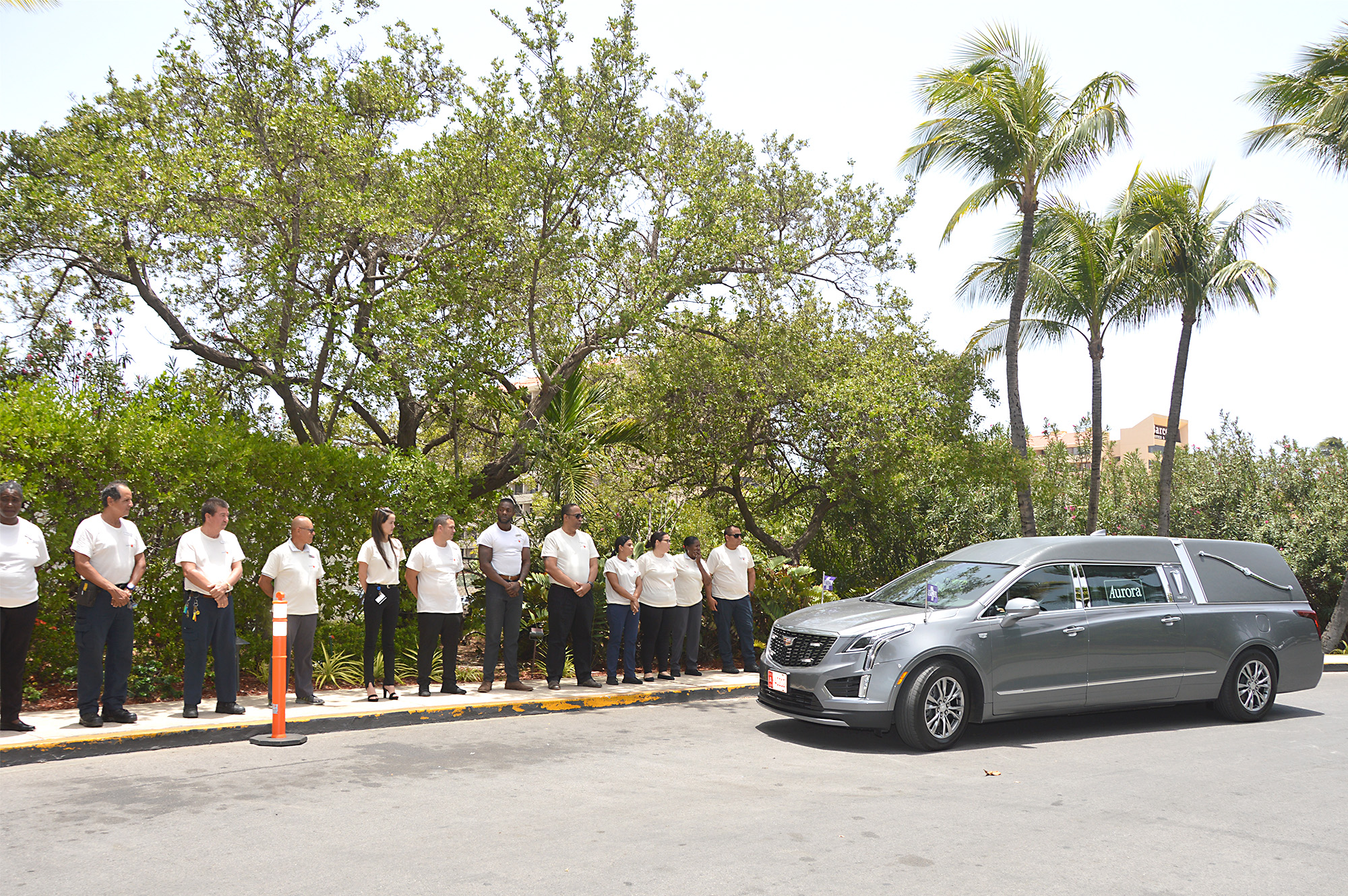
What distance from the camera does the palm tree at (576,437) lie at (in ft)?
42.4

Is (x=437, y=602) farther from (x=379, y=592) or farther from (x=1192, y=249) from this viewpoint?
(x=1192, y=249)

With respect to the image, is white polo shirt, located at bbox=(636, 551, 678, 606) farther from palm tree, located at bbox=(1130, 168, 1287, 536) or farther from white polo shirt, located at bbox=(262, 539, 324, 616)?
palm tree, located at bbox=(1130, 168, 1287, 536)

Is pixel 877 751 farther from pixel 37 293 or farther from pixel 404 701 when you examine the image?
pixel 37 293

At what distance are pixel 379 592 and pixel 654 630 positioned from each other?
3479 mm

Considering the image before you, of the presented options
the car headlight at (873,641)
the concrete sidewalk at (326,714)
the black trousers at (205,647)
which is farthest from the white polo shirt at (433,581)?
the car headlight at (873,641)

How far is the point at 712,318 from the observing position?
46.7 feet

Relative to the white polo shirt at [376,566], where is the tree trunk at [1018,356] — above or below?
above

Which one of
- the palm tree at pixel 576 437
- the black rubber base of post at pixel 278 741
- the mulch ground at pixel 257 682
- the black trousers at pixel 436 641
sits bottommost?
the black rubber base of post at pixel 278 741

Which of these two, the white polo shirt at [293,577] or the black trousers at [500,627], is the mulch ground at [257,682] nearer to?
the black trousers at [500,627]

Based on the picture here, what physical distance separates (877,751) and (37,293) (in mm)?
12654

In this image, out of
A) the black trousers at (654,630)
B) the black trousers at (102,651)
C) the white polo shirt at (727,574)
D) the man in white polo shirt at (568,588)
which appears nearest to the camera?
the black trousers at (102,651)

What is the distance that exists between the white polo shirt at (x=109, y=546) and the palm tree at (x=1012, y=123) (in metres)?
14.0

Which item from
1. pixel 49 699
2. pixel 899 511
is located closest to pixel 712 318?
pixel 899 511

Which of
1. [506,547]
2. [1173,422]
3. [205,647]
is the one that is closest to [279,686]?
[205,647]
